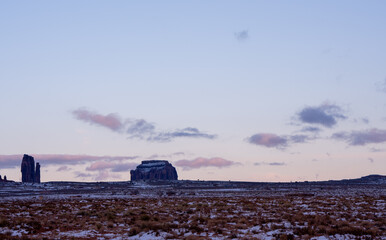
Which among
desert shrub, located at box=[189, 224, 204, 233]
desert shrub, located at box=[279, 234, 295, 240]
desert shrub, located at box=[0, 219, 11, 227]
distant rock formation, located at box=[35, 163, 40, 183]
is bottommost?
desert shrub, located at box=[279, 234, 295, 240]

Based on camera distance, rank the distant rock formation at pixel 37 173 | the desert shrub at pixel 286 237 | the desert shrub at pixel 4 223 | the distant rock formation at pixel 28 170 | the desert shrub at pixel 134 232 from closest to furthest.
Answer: the desert shrub at pixel 286 237 → the desert shrub at pixel 134 232 → the desert shrub at pixel 4 223 → the distant rock formation at pixel 28 170 → the distant rock formation at pixel 37 173

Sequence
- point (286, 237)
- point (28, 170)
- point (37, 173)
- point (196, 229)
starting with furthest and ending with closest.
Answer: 1. point (37, 173)
2. point (28, 170)
3. point (196, 229)
4. point (286, 237)

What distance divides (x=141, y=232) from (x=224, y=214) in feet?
28.5

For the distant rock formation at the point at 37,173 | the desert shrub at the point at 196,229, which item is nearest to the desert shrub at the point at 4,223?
the desert shrub at the point at 196,229

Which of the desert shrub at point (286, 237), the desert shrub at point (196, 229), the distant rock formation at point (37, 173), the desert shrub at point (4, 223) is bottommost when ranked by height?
the desert shrub at point (286, 237)

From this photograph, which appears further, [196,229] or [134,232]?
[196,229]

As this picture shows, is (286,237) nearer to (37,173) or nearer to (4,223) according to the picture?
(4,223)

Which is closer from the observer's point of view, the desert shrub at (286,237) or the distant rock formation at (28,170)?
the desert shrub at (286,237)

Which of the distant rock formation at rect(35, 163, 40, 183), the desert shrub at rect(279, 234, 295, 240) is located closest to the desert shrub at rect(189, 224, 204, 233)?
the desert shrub at rect(279, 234, 295, 240)

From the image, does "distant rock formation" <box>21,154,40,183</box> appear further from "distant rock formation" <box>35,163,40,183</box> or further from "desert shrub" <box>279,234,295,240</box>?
"desert shrub" <box>279,234,295,240</box>

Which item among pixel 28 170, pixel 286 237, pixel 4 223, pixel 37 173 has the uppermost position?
pixel 28 170

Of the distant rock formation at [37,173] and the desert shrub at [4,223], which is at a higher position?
the distant rock formation at [37,173]


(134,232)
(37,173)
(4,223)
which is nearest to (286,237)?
(134,232)

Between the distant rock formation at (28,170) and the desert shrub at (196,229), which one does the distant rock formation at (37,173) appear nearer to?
the distant rock formation at (28,170)
